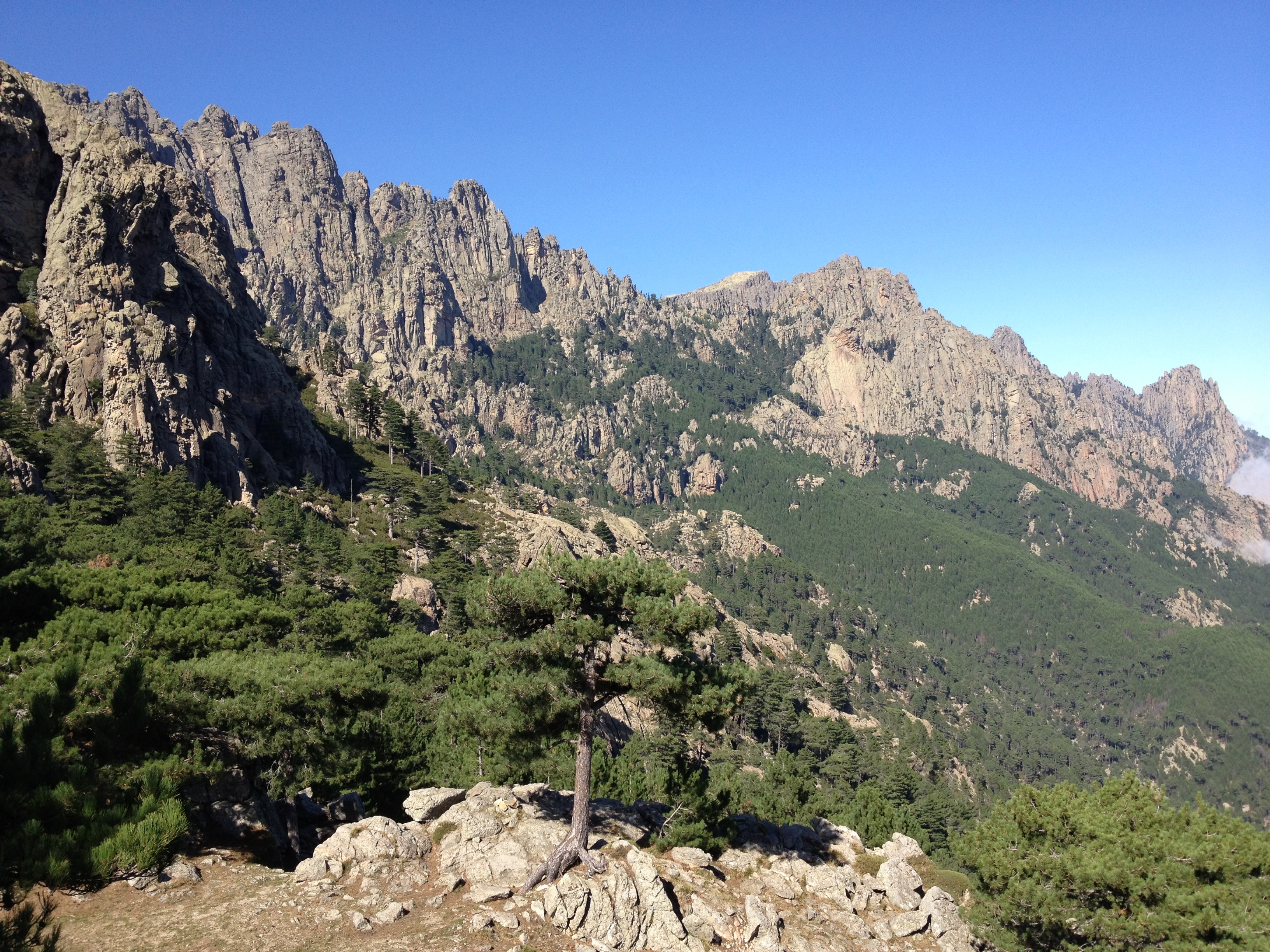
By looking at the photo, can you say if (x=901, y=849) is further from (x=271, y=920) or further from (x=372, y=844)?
(x=271, y=920)

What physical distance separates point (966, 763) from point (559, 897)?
423 feet

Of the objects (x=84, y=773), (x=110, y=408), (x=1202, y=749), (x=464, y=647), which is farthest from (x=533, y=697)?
(x=1202, y=749)

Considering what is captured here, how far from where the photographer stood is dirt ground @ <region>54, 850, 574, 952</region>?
50.1 ft

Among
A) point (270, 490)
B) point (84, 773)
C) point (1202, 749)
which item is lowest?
point (1202, 749)

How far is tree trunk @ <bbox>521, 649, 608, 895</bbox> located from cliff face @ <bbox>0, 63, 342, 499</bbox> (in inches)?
2544

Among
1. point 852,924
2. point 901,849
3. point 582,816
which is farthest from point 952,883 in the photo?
point 582,816

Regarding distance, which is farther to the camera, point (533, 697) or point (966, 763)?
point (966, 763)

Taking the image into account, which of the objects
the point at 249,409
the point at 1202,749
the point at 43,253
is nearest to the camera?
the point at 43,253

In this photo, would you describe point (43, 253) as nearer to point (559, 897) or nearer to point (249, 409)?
point (249, 409)

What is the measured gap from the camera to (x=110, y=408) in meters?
67.3

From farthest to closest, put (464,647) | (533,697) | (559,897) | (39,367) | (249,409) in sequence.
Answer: (249,409) < (39,367) < (464,647) < (533,697) < (559,897)

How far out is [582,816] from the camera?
19.3 m

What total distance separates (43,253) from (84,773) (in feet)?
288

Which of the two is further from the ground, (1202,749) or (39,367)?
(39,367)
